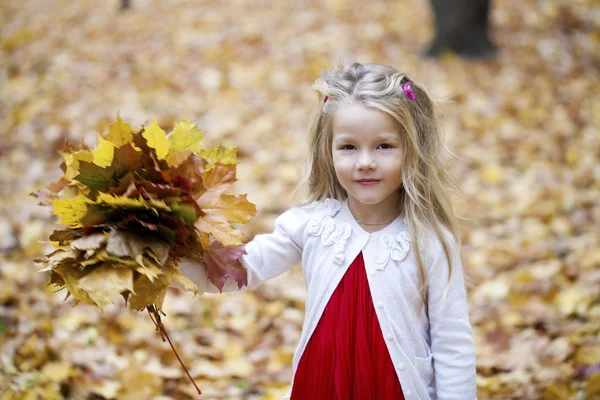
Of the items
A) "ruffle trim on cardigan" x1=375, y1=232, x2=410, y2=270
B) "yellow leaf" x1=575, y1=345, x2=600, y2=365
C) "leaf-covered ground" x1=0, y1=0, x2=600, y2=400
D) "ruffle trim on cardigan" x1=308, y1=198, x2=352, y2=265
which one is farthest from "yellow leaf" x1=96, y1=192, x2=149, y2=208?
"yellow leaf" x1=575, y1=345, x2=600, y2=365

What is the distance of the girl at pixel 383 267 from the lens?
1.71 meters

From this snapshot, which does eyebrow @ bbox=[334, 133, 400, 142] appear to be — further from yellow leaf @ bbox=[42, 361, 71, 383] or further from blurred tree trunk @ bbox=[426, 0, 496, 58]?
blurred tree trunk @ bbox=[426, 0, 496, 58]

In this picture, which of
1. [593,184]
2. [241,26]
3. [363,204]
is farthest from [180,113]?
[363,204]

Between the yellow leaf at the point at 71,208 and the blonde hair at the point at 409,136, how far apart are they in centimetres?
71

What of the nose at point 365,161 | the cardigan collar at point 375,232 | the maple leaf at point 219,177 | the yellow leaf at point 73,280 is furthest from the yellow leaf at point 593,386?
the yellow leaf at point 73,280

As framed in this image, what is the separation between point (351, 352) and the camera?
68.2 inches

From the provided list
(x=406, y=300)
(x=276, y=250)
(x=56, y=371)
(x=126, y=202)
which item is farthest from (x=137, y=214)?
(x=56, y=371)

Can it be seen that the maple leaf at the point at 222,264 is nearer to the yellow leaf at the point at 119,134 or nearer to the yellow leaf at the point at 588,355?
the yellow leaf at the point at 119,134

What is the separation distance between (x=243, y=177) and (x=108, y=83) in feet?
6.30

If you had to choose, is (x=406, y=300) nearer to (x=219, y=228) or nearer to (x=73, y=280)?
(x=219, y=228)

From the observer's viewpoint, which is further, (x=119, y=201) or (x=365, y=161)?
(x=365, y=161)

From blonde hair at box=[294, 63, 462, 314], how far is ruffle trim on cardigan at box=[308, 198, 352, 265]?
0.40 ft

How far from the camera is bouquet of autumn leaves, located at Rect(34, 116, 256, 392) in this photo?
1438mm

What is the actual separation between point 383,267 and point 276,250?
0.34 m
